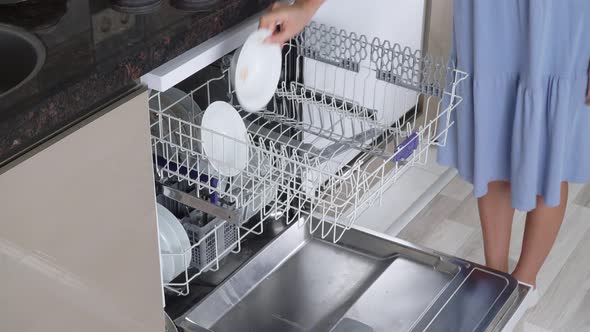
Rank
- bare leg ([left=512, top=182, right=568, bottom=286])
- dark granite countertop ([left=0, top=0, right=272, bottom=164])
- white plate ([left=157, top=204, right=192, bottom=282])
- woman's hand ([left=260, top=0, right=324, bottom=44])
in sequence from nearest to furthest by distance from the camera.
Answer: dark granite countertop ([left=0, top=0, right=272, bottom=164])
woman's hand ([left=260, top=0, right=324, bottom=44])
white plate ([left=157, top=204, right=192, bottom=282])
bare leg ([left=512, top=182, right=568, bottom=286])

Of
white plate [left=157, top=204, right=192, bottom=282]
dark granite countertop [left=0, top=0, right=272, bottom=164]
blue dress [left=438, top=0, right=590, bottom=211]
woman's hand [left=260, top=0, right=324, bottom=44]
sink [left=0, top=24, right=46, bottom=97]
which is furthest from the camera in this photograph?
blue dress [left=438, top=0, right=590, bottom=211]

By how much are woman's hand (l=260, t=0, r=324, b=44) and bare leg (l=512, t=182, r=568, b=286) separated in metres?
0.87

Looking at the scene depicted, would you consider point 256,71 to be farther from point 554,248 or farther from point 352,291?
point 554,248

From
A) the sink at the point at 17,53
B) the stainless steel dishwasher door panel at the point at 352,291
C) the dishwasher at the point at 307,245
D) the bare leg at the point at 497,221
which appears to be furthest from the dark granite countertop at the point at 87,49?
the bare leg at the point at 497,221

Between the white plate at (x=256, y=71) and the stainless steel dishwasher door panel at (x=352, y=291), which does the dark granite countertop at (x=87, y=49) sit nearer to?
the white plate at (x=256, y=71)

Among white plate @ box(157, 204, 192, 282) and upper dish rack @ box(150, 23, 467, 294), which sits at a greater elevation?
upper dish rack @ box(150, 23, 467, 294)

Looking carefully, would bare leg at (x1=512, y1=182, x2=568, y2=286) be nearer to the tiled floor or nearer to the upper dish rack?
the tiled floor

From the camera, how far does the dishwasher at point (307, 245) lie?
5.13ft

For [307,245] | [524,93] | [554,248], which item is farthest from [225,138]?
[554,248]

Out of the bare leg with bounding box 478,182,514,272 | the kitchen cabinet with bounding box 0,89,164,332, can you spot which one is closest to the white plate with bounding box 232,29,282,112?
the kitchen cabinet with bounding box 0,89,164,332

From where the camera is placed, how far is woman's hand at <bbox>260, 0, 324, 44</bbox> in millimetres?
1398

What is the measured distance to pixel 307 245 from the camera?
1.81m

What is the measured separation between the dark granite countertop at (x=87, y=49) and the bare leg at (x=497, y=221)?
3.06 ft

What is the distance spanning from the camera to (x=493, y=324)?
158cm
